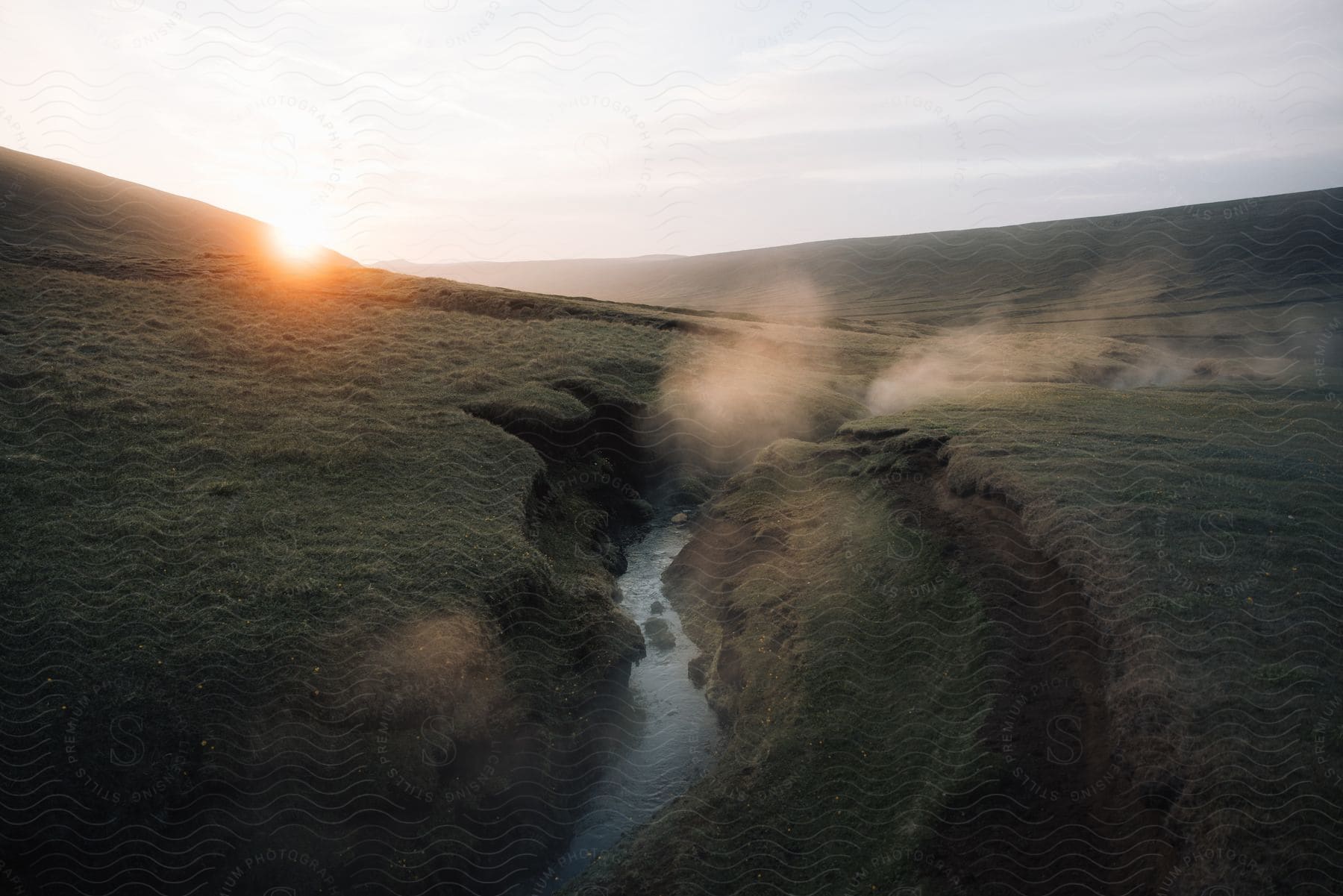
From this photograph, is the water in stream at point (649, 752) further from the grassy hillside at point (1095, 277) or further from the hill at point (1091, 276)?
the hill at point (1091, 276)

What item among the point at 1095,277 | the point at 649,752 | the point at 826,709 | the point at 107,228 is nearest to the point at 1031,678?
the point at 826,709

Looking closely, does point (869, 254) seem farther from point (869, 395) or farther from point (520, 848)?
point (520, 848)

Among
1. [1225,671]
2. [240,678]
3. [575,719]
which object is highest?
[1225,671]

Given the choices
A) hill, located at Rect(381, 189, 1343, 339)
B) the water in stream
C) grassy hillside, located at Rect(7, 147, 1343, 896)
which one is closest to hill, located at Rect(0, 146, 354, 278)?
grassy hillside, located at Rect(7, 147, 1343, 896)

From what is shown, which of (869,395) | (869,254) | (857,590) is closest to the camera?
(857,590)

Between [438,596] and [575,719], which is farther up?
[438,596]

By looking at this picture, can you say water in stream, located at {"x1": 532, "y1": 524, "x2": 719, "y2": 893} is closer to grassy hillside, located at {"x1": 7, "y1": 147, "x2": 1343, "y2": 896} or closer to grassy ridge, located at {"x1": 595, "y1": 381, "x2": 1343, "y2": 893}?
grassy hillside, located at {"x1": 7, "y1": 147, "x2": 1343, "y2": 896}

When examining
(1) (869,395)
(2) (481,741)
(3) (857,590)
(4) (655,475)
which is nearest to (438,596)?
(2) (481,741)
